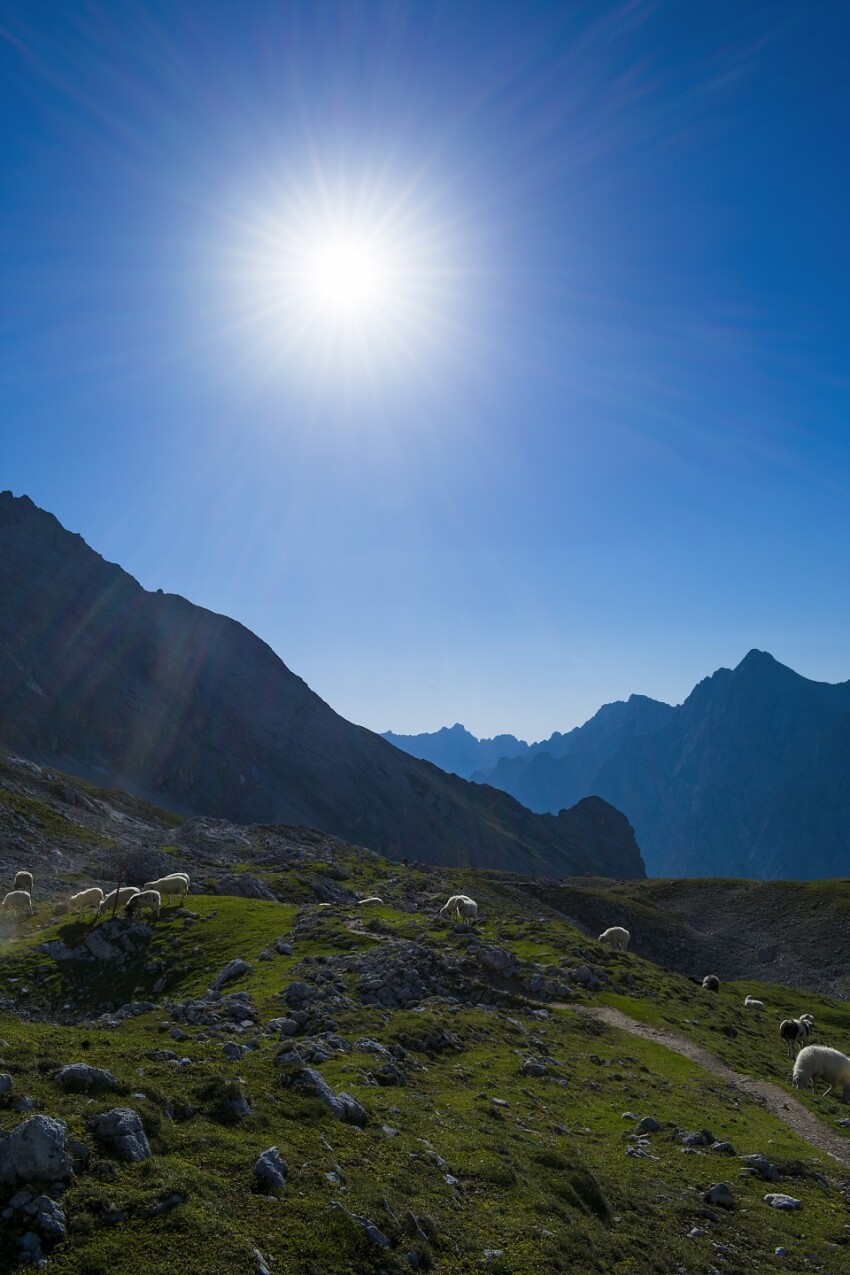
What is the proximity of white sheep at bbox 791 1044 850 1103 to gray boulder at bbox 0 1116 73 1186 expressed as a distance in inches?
1266

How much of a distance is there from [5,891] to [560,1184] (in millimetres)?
50582

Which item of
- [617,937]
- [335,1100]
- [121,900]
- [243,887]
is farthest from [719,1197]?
[617,937]

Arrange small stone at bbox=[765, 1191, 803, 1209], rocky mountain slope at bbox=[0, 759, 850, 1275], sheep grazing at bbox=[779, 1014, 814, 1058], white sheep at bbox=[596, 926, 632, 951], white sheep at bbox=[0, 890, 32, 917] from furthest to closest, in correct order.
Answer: white sheep at bbox=[596, 926, 632, 951] → white sheep at bbox=[0, 890, 32, 917] → sheep grazing at bbox=[779, 1014, 814, 1058] → small stone at bbox=[765, 1191, 803, 1209] → rocky mountain slope at bbox=[0, 759, 850, 1275]

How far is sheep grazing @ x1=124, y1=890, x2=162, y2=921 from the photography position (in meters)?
39.0

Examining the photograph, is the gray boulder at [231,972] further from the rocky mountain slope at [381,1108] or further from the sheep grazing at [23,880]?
the sheep grazing at [23,880]

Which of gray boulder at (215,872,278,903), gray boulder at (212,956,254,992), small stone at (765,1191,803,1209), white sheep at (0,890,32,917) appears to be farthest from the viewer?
gray boulder at (215,872,278,903)

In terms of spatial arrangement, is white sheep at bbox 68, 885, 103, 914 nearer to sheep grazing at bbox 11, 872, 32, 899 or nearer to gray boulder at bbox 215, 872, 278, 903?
sheep grazing at bbox 11, 872, 32, 899

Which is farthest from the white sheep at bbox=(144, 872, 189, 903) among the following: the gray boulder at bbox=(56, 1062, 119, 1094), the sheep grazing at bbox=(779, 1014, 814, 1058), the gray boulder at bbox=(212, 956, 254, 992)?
the sheep grazing at bbox=(779, 1014, 814, 1058)

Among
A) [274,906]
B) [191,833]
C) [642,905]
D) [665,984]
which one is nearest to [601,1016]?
[665,984]

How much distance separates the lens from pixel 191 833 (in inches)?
3499

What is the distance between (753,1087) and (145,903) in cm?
3082

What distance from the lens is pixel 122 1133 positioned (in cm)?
1058

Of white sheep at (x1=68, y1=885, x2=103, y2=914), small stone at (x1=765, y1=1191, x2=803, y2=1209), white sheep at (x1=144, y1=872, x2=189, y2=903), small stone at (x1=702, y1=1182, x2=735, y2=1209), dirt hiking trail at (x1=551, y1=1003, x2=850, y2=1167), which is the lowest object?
white sheep at (x1=68, y1=885, x2=103, y2=914)

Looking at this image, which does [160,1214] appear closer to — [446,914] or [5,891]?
[446,914]
